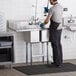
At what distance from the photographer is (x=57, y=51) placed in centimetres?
693

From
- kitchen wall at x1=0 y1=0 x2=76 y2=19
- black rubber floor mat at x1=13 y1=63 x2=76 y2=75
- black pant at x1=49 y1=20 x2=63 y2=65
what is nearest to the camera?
black rubber floor mat at x1=13 y1=63 x2=76 y2=75

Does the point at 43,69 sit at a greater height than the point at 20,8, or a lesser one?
lesser

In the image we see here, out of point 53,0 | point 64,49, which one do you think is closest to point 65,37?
point 64,49

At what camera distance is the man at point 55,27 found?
22.2 feet

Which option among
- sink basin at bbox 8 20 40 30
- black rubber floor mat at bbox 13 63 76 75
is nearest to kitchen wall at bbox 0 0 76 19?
sink basin at bbox 8 20 40 30

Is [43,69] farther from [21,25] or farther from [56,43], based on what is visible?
[21,25]

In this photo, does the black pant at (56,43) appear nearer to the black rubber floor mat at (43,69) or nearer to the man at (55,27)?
the man at (55,27)

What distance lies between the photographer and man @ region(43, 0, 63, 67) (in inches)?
267

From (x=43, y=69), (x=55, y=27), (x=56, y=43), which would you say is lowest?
(x=43, y=69)

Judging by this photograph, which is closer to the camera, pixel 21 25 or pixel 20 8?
pixel 21 25

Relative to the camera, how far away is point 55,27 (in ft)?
22.5

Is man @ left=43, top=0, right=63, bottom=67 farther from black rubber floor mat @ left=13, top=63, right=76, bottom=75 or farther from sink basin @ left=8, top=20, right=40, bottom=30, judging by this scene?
sink basin @ left=8, top=20, right=40, bottom=30

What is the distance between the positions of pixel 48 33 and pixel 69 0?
1.19 metres

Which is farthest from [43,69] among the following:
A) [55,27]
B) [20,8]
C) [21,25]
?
[20,8]
